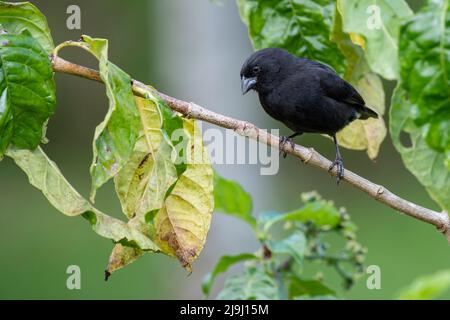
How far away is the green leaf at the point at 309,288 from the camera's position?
269 centimetres

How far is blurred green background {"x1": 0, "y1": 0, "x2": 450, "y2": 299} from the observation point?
29.8ft

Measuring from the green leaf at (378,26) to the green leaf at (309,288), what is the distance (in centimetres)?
126

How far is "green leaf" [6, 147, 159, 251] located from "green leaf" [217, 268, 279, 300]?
673 millimetres

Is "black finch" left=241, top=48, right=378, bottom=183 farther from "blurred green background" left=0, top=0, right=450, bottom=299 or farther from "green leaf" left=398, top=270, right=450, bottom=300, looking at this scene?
"blurred green background" left=0, top=0, right=450, bottom=299

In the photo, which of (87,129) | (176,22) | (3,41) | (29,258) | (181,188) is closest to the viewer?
(3,41)

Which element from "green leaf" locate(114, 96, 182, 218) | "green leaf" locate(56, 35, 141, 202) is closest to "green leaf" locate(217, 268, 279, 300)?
"green leaf" locate(114, 96, 182, 218)

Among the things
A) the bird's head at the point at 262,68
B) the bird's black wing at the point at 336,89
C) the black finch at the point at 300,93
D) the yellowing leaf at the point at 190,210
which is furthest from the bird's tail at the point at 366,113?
the yellowing leaf at the point at 190,210

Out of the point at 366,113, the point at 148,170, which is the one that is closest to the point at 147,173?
the point at 148,170

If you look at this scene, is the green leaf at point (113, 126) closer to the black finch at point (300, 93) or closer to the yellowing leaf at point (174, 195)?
the yellowing leaf at point (174, 195)

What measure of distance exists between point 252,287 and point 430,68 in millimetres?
1355
